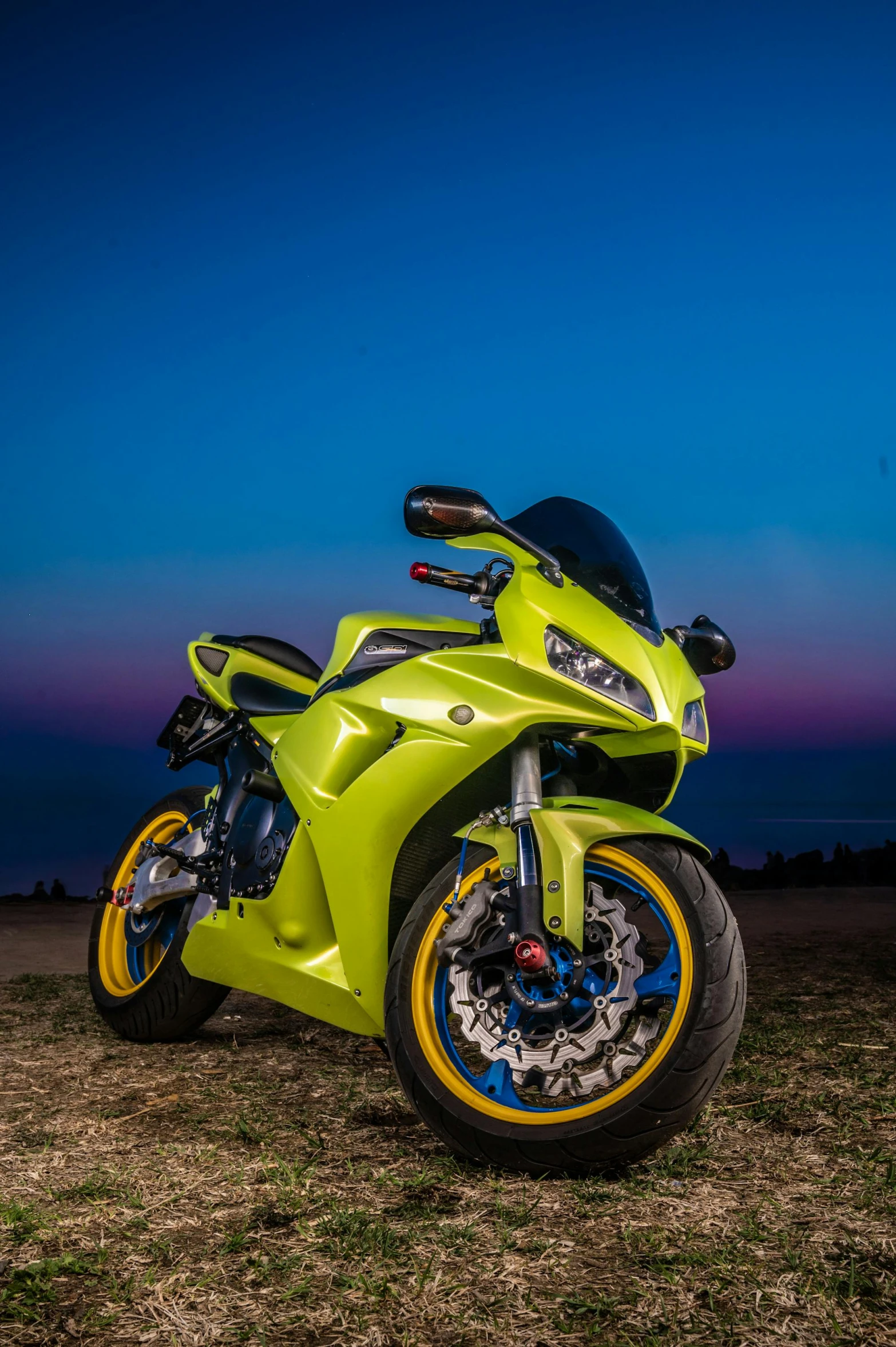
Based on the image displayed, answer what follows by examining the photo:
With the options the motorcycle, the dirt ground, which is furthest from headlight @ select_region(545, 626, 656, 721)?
the dirt ground

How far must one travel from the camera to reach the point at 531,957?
226 cm

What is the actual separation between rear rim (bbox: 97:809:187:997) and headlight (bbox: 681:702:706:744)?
2237mm

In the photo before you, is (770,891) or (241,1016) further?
(770,891)

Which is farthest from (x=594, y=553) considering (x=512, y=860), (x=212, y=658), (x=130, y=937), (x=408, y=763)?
(x=130, y=937)

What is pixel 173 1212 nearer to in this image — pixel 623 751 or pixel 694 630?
pixel 623 751

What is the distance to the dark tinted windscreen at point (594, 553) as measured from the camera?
268 centimetres

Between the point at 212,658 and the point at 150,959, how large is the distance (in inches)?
46.3

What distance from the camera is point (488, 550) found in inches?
106

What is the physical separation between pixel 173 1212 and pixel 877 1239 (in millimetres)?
1331

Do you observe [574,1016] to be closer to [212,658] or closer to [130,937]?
[212,658]

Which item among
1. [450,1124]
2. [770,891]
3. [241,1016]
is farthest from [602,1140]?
[770,891]

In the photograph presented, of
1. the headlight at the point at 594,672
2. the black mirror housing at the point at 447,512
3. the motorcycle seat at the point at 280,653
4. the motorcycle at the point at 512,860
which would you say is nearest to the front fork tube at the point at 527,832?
the motorcycle at the point at 512,860

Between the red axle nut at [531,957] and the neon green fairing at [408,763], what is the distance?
8cm

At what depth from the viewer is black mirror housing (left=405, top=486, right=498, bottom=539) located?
2529 millimetres
